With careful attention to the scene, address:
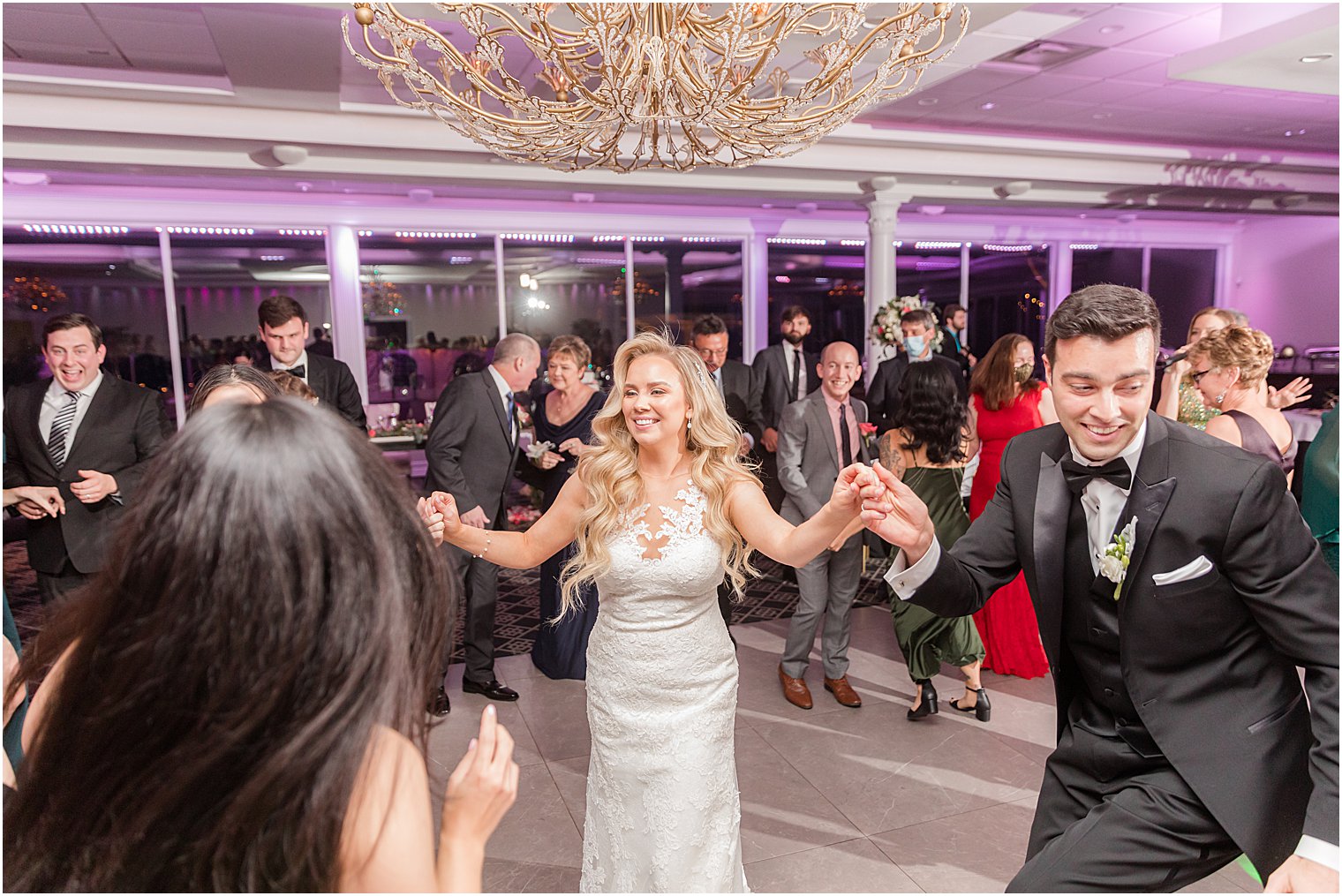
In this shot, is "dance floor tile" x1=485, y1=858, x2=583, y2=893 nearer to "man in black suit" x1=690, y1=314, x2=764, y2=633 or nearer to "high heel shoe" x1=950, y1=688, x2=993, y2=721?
"high heel shoe" x1=950, y1=688, x2=993, y2=721

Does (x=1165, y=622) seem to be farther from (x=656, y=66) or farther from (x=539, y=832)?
(x=539, y=832)

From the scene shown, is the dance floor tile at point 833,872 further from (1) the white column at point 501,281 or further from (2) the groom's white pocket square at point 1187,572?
(1) the white column at point 501,281

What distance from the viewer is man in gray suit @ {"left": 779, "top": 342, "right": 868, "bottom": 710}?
388cm

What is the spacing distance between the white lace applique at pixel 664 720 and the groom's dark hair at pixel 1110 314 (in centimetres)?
105

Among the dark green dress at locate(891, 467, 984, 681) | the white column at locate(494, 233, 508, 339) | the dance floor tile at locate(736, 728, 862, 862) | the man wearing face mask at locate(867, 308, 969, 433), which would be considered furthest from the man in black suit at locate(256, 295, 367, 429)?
the white column at locate(494, 233, 508, 339)

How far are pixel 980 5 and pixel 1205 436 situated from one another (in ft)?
10.0

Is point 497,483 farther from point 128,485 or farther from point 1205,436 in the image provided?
point 1205,436

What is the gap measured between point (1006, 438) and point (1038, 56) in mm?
2613

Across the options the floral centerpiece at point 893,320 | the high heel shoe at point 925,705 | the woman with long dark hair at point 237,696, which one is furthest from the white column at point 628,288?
the woman with long dark hair at point 237,696

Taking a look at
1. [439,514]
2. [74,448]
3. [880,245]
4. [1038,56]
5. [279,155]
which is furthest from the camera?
[880,245]

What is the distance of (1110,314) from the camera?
1.56 m

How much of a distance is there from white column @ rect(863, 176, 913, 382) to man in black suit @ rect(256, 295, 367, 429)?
5.37 meters

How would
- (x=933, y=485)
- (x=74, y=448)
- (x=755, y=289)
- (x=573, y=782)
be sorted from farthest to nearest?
(x=755, y=289)
(x=933, y=485)
(x=74, y=448)
(x=573, y=782)

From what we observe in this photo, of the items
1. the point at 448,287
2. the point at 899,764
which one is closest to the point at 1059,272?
the point at 448,287
